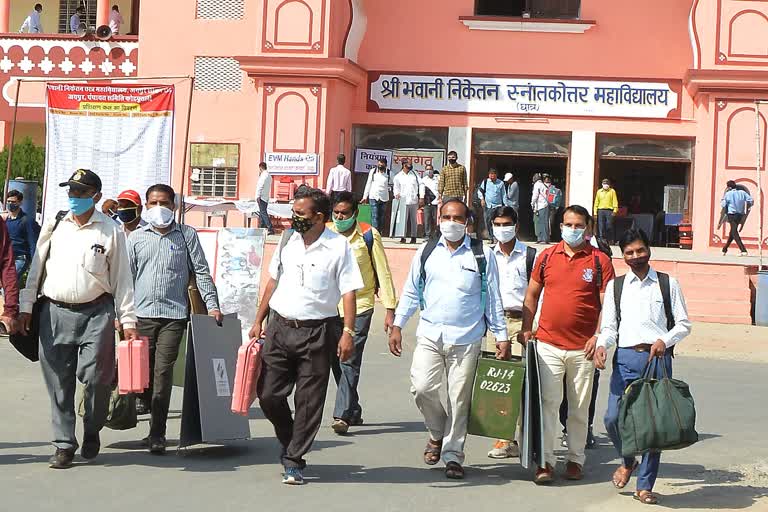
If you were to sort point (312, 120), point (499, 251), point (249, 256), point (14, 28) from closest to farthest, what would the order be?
point (499, 251), point (249, 256), point (312, 120), point (14, 28)

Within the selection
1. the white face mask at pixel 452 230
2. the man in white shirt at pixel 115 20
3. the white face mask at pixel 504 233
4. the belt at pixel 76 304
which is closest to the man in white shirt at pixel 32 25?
the man in white shirt at pixel 115 20

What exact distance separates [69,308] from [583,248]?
11.1ft

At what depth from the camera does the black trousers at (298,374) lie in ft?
26.2

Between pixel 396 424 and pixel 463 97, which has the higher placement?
pixel 463 97

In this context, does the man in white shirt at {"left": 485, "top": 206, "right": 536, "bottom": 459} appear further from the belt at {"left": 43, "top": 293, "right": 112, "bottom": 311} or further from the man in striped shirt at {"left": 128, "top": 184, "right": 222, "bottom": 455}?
the belt at {"left": 43, "top": 293, "right": 112, "bottom": 311}

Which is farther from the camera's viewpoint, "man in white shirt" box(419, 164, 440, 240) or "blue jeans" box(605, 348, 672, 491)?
"man in white shirt" box(419, 164, 440, 240)

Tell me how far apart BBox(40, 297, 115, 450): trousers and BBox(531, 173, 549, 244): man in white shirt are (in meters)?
19.5

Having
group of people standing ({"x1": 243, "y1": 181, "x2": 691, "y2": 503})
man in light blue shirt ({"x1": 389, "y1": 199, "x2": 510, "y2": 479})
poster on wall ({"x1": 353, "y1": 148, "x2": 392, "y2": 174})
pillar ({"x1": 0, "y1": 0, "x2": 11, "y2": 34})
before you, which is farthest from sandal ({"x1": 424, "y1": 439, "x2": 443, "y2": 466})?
pillar ({"x1": 0, "y1": 0, "x2": 11, "y2": 34})

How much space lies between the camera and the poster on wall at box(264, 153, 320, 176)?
26.9m

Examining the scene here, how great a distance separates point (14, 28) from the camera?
122ft

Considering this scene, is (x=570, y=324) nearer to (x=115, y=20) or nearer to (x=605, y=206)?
(x=605, y=206)

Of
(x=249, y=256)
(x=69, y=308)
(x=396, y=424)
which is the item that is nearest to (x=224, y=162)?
(x=249, y=256)

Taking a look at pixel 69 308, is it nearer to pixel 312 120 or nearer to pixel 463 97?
pixel 312 120

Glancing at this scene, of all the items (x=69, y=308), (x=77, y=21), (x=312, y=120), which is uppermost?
(x=77, y=21)
